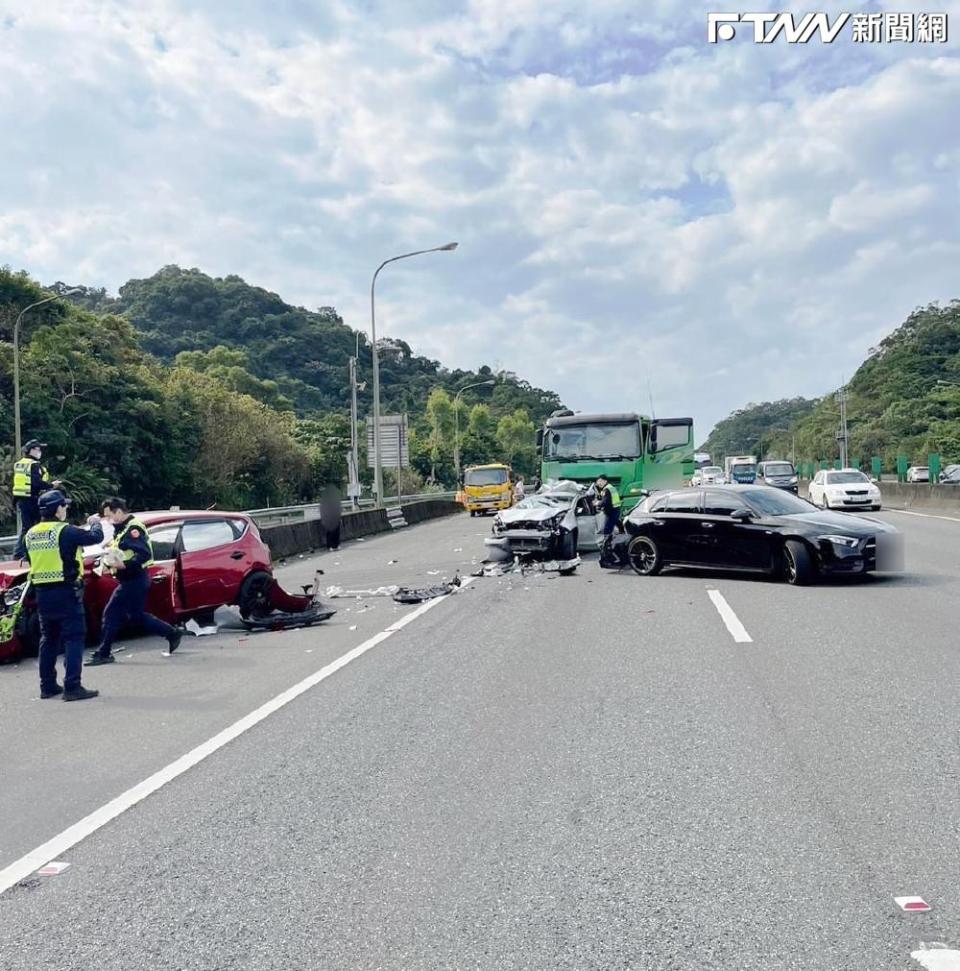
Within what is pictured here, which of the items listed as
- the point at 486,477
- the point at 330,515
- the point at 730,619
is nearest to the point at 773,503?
the point at 730,619

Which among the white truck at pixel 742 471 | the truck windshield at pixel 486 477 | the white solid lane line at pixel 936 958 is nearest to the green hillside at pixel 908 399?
the white truck at pixel 742 471

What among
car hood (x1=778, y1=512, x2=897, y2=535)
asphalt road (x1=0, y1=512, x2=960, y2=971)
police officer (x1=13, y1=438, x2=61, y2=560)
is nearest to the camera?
asphalt road (x1=0, y1=512, x2=960, y2=971)

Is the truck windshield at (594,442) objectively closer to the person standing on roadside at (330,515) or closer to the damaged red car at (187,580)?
the person standing on roadside at (330,515)

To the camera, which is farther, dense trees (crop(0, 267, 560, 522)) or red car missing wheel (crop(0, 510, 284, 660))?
dense trees (crop(0, 267, 560, 522))

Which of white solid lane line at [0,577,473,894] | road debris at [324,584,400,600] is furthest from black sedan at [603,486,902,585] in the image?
white solid lane line at [0,577,473,894]

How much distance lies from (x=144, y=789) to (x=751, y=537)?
10590 mm

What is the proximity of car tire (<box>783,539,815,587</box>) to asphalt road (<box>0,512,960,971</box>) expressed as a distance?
152 inches

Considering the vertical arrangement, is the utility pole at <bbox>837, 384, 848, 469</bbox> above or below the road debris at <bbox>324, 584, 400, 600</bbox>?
above

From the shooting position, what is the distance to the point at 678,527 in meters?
15.5

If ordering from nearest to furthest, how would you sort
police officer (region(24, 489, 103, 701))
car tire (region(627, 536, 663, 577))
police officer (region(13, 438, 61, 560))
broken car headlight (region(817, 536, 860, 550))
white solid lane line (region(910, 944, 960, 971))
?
white solid lane line (region(910, 944, 960, 971)) < police officer (region(24, 489, 103, 701)) < police officer (region(13, 438, 61, 560)) < broken car headlight (region(817, 536, 860, 550)) < car tire (region(627, 536, 663, 577))

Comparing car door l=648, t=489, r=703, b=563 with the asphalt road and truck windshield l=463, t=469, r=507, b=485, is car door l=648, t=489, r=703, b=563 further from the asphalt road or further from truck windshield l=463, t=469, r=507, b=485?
truck windshield l=463, t=469, r=507, b=485

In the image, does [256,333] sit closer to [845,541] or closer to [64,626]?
[845,541]

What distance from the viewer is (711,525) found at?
1507cm

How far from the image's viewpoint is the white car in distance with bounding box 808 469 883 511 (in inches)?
1315
